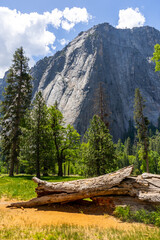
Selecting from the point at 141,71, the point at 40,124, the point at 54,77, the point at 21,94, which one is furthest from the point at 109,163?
the point at 141,71

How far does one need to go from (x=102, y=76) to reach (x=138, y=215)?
133 meters

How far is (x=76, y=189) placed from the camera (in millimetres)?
8680

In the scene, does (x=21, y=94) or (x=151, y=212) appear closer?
(x=151, y=212)

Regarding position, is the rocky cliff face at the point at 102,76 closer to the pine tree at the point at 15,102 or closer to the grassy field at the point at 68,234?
the pine tree at the point at 15,102

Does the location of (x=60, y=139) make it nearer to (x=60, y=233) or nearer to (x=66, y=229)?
(x=66, y=229)

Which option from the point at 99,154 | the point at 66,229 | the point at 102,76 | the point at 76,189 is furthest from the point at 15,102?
the point at 102,76

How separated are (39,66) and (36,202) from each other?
18622 centimetres

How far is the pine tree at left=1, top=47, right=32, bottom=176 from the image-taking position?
24559 millimetres

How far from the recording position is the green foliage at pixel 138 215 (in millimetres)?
6705

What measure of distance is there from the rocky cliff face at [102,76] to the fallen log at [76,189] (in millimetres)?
93168

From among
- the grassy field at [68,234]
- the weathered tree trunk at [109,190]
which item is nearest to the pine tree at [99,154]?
the weathered tree trunk at [109,190]

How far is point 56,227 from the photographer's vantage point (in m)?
5.61

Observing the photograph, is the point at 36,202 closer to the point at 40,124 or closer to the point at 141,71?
the point at 40,124

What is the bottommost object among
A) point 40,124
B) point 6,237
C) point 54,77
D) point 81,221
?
point 81,221
